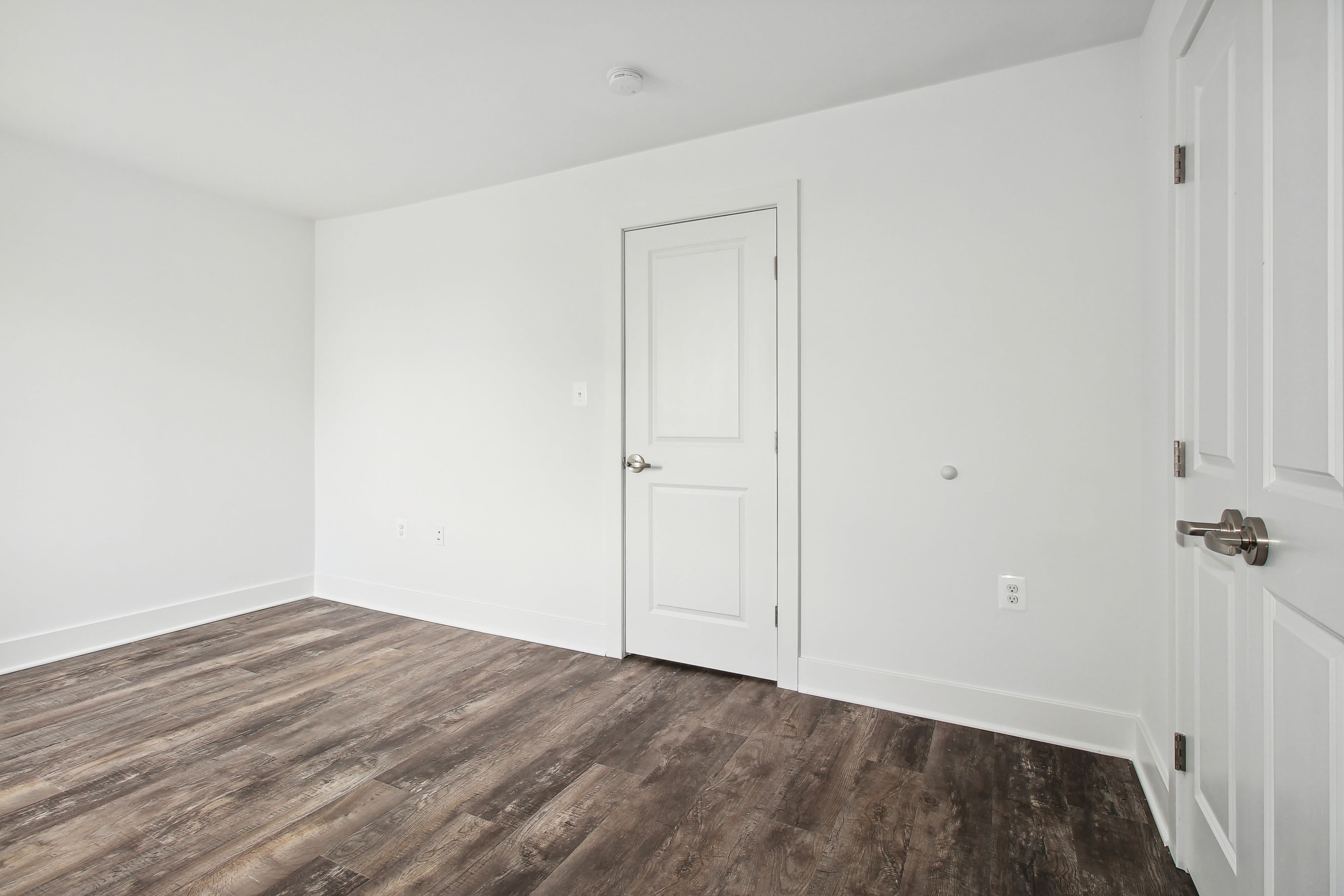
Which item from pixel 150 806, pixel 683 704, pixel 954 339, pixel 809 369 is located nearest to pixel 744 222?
pixel 809 369

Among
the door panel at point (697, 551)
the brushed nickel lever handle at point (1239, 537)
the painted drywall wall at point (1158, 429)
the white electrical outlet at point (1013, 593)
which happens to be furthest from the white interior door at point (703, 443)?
the brushed nickel lever handle at point (1239, 537)

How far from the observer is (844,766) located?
2119 millimetres

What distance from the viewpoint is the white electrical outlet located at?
7.59 feet

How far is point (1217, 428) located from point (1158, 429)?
55 cm

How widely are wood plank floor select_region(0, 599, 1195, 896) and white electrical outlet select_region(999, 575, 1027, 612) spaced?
0.45m

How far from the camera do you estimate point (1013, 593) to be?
91.7 inches

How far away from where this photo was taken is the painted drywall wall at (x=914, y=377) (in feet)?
7.22

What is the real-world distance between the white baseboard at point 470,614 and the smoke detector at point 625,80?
2271mm

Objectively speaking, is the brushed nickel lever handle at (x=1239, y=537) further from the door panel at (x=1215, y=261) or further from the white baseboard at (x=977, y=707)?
the white baseboard at (x=977, y=707)

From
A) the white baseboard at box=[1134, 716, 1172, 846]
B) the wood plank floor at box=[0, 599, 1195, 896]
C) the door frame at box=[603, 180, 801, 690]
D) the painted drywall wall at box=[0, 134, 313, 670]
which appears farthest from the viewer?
the painted drywall wall at box=[0, 134, 313, 670]

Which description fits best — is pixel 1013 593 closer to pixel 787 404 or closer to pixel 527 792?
pixel 787 404

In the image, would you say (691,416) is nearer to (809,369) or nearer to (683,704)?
(809,369)

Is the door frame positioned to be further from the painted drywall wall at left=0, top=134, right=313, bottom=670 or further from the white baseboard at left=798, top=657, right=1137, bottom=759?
the painted drywall wall at left=0, top=134, right=313, bottom=670

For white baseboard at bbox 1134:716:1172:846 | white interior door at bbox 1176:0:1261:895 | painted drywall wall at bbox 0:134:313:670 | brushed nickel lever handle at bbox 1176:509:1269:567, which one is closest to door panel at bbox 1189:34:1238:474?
white interior door at bbox 1176:0:1261:895
